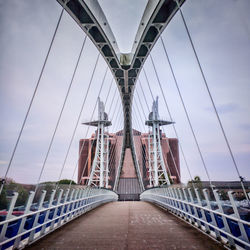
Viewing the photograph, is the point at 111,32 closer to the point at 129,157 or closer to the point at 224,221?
the point at 224,221

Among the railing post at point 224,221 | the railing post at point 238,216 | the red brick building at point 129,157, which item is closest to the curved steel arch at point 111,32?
the railing post at point 224,221

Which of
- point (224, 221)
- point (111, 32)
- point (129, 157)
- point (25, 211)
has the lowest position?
point (224, 221)

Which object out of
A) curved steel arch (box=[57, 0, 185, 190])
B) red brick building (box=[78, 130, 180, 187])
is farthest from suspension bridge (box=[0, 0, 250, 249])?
red brick building (box=[78, 130, 180, 187])

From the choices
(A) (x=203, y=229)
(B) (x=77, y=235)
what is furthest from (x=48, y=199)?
(A) (x=203, y=229)

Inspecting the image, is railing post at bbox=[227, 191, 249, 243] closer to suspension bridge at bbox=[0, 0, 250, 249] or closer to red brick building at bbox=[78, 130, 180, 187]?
suspension bridge at bbox=[0, 0, 250, 249]

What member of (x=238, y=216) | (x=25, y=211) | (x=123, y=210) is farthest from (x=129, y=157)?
(x=238, y=216)

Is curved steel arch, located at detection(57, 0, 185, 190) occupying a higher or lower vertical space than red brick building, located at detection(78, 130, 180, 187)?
lower

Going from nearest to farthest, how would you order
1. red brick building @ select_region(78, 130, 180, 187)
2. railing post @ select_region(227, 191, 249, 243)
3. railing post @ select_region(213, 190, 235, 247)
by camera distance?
railing post @ select_region(227, 191, 249, 243)
railing post @ select_region(213, 190, 235, 247)
red brick building @ select_region(78, 130, 180, 187)

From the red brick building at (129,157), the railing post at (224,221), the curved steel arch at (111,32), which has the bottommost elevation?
the railing post at (224,221)

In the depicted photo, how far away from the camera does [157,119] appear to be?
35875 millimetres

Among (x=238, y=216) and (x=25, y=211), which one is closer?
(x=238, y=216)

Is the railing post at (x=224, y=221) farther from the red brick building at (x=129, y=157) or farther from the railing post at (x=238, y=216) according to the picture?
the red brick building at (x=129, y=157)

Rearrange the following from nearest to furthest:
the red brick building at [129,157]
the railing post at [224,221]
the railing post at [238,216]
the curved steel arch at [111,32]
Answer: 1. the railing post at [238,216]
2. the railing post at [224,221]
3. the curved steel arch at [111,32]
4. the red brick building at [129,157]

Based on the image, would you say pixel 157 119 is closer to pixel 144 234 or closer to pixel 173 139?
pixel 173 139
